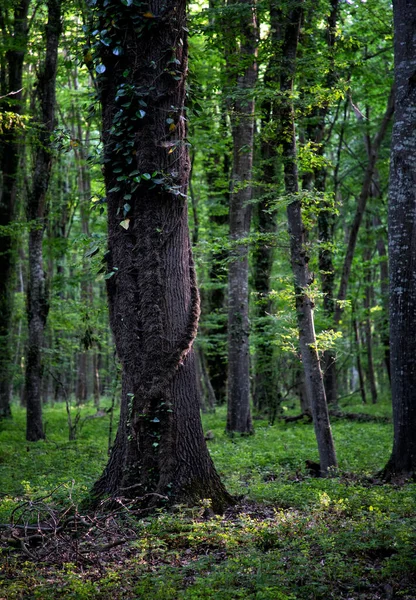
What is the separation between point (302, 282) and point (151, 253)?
3.03m

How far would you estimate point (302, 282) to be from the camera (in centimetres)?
888

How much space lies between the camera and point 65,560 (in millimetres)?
4898

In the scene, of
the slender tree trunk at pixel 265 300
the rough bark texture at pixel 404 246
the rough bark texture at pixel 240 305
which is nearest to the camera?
the rough bark texture at pixel 404 246

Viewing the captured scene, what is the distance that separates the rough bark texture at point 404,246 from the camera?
8219 millimetres

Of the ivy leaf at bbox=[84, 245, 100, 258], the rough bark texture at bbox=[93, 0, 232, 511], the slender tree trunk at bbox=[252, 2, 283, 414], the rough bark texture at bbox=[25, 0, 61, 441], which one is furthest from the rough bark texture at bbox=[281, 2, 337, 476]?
the rough bark texture at bbox=[25, 0, 61, 441]

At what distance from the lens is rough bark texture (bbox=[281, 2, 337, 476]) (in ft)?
29.1

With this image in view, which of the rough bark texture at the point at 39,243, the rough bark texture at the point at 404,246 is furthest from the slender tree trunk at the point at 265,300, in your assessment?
the rough bark texture at the point at 39,243

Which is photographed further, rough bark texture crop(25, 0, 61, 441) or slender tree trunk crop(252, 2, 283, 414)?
slender tree trunk crop(252, 2, 283, 414)

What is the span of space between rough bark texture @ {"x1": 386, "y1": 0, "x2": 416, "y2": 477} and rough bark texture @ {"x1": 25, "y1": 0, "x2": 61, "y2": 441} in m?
8.35

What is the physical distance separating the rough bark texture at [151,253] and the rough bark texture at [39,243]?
740 cm

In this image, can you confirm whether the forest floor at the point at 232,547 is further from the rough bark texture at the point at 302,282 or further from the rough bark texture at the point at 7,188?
the rough bark texture at the point at 7,188

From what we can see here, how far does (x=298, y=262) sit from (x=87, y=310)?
6.19 metres

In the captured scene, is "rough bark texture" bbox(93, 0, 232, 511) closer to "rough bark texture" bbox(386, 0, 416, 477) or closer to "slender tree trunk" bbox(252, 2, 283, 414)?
"rough bark texture" bbox(386, 0, 416, 477)

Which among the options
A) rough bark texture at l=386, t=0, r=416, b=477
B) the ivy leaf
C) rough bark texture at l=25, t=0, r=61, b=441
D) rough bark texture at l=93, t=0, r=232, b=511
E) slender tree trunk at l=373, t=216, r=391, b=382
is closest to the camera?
rough bark texture at l=93, t=0, r=232, b=511
